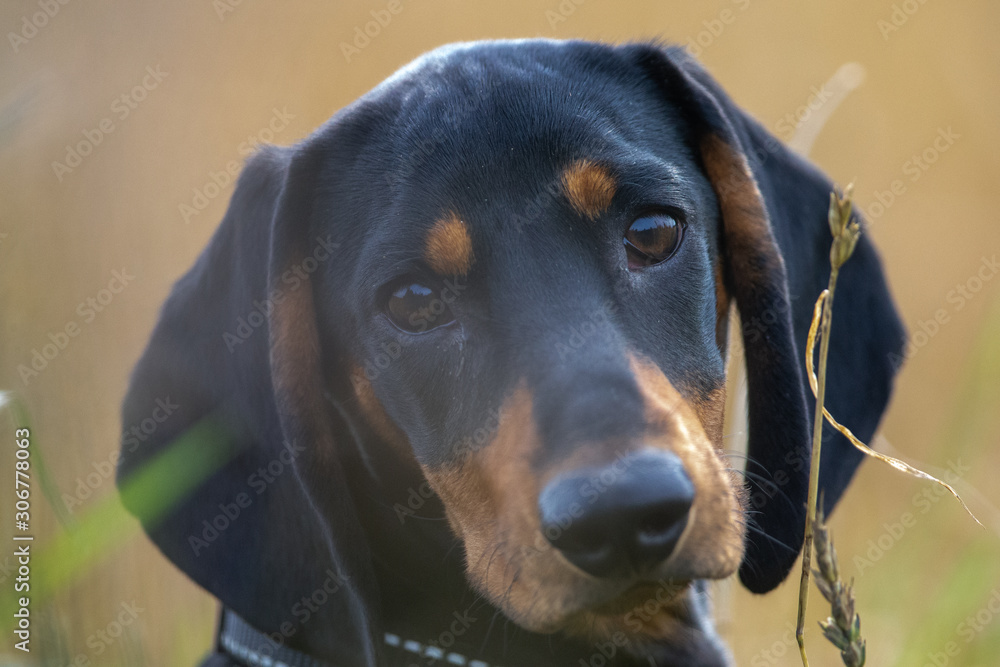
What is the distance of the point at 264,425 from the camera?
7.80 feet

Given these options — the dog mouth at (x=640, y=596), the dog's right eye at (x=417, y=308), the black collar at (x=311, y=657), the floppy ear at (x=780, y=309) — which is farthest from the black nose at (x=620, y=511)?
the black collar at (x=311, y=657)

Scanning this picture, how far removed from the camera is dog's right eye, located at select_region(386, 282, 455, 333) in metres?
2.18

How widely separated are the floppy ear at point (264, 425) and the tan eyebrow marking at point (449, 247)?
15.2 inches

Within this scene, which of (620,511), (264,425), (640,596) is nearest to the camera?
(620,511)

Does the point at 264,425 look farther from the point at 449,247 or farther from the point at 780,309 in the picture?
the point at 780,309

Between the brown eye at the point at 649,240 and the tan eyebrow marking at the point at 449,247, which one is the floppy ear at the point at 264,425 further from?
the brown eye at the point at 649,240

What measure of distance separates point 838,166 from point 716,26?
1202mm

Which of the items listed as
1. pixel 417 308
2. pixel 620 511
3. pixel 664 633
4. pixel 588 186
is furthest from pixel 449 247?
pixel 664 633

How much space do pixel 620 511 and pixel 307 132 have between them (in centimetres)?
183

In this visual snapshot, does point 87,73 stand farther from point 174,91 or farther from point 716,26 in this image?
point 716,26

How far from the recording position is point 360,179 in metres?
2.38

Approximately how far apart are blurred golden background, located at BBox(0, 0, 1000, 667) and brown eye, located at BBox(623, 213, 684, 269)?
3.47ft

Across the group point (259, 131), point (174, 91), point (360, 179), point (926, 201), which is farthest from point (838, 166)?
point (360, 179)

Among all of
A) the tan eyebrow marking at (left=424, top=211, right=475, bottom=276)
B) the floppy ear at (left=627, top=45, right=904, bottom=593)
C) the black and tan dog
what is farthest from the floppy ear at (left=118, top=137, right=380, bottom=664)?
the floppy ear at (left=627, top=45, right=904, bottom=593)
